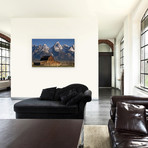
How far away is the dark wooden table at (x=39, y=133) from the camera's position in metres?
1.57

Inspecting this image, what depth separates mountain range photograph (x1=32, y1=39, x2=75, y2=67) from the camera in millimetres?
5984

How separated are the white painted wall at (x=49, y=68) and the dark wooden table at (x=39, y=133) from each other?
Result: 3.75 m

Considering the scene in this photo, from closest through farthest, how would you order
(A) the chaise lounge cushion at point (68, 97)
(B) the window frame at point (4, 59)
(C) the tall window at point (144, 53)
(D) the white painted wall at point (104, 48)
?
1. (A) the chaise lounge cushion at point (68, 97)
2. (C) the tall window at point (144, 53)
3. (B) the window frame at point (4, 59)
4. (D) the white painted wall at point (104, 48)

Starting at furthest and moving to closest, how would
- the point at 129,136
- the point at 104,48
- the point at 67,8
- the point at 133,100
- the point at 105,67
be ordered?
the point at 104,48 → the point at 105,67 → the point at 67,8 → the point at 133,100 → the point at 129,136

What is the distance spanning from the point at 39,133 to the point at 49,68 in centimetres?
435

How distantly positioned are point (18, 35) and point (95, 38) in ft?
10.0

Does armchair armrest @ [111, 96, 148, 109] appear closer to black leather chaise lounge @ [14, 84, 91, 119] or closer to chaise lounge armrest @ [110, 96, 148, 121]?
chaise lounge armrest @ [110, 96, 148, 121]

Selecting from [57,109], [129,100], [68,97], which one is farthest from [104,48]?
[129,100]

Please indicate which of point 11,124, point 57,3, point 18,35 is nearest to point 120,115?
point 11,124

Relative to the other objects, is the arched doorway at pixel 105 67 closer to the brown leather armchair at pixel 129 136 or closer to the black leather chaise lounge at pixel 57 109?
the black leather chaise lounge at pixel 57 109

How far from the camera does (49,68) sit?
6.06 meters

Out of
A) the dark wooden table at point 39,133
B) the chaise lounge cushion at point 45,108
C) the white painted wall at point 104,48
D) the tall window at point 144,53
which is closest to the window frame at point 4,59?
the white painted wall at point 104,48

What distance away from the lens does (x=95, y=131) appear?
9.62ft

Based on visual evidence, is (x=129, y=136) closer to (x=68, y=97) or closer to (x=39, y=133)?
(x=39, y=133)
